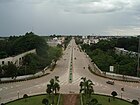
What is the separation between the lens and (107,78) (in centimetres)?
5862

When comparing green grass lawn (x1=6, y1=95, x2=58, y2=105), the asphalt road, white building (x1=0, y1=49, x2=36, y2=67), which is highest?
white building (x1=0, y1=49, x2=36, y2=67)

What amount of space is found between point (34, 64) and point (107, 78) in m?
19.6

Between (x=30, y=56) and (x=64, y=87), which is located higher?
(x=30, y=56)

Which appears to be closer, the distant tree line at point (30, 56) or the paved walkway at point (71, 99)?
the paved walkway at point (71, 99)

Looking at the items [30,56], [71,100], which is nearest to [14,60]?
[30,56]

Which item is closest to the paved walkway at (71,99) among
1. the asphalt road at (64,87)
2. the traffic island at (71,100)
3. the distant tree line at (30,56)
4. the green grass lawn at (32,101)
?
the traffic island at (71,100)

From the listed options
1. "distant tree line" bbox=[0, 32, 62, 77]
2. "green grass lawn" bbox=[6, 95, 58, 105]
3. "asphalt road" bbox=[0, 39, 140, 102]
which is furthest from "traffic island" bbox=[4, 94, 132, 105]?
"distant tree line" bbox=[0, 32, 62, 77]

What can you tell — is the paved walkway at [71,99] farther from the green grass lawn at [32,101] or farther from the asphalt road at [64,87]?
the asphalt road at [64,87]

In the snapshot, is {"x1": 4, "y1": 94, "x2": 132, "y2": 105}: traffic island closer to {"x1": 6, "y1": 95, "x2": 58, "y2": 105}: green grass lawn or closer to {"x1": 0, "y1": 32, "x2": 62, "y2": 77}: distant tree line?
{"x1": 6, "y1": 95, "x2": 58, "y2": 105}: green grass lawn

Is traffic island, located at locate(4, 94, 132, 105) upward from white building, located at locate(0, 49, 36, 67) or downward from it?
downward

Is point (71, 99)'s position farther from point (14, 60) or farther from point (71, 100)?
point (14, 60)

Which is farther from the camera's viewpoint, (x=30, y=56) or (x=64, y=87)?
(x=30, y=56)

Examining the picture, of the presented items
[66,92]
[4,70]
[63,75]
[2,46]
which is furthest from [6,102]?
[2,46]

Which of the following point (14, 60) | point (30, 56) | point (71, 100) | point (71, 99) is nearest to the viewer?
point (71, 100)
